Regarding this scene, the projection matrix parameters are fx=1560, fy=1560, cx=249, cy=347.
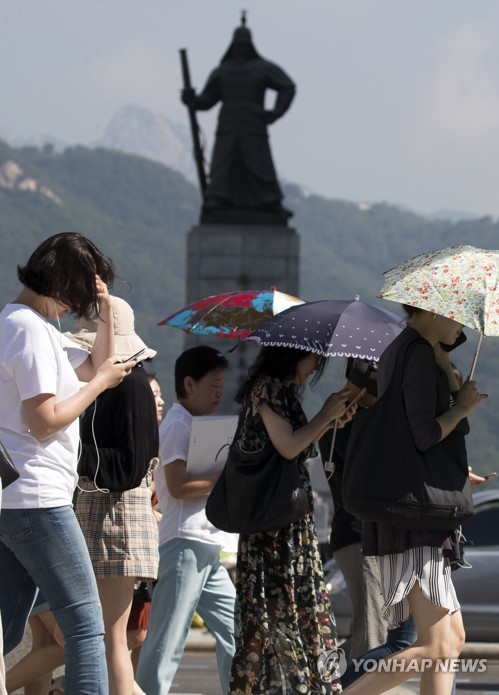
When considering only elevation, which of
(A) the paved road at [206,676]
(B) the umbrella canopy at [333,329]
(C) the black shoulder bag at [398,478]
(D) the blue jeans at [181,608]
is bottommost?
(A) the paved road at [206,676]

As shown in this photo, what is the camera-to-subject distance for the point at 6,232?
349ft

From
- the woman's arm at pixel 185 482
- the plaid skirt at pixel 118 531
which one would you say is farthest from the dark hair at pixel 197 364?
the plaid skirt at pixel 118 531

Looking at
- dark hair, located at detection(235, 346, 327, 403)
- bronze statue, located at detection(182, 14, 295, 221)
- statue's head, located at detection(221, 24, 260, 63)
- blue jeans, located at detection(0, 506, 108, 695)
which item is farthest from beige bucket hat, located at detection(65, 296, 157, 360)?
statue's head, located at detection(221, 24, 260, 63)

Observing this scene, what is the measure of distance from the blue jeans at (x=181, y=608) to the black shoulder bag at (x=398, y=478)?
48.0 inches

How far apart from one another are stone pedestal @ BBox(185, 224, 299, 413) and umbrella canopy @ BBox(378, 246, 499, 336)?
17834 millimetres

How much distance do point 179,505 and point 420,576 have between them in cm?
146

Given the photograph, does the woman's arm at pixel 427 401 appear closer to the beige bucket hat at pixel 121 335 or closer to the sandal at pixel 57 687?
the beige bucket hat at pixel 121 335

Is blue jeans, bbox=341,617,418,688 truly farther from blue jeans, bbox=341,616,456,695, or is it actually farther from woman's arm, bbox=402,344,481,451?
woman's arm, bbox=402,344,481,451

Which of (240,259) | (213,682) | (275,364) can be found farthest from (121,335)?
(240,259)

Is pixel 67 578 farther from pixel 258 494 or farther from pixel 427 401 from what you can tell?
pixel 427 401

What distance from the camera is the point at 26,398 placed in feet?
15.8

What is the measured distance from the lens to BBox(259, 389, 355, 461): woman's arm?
561 cm

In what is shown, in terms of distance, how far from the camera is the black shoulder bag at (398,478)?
519 centimetres

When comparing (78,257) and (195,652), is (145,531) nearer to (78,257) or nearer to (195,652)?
(78,257)
